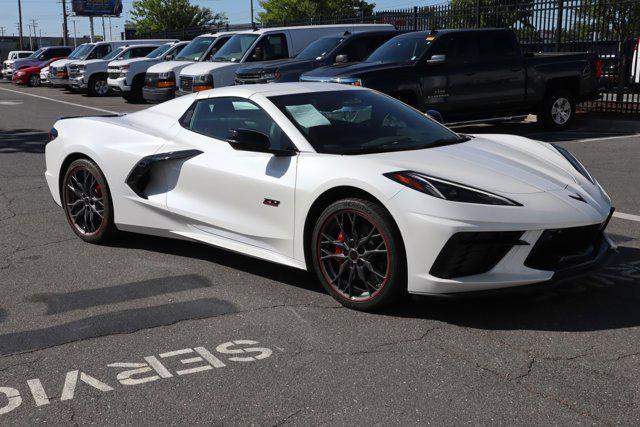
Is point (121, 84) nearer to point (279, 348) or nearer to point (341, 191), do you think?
point (341, 191)

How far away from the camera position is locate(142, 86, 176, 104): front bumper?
1934 cm

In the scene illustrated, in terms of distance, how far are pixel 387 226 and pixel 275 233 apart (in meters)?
0.92

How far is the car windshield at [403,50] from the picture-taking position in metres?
13.6

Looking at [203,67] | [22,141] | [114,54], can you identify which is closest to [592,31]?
[203,67]

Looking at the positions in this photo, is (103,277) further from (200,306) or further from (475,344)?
(475,344)

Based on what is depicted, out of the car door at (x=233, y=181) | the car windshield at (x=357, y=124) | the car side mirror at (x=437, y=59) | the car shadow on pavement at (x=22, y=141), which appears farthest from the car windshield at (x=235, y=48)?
the car windshield at (x=357, y=124)

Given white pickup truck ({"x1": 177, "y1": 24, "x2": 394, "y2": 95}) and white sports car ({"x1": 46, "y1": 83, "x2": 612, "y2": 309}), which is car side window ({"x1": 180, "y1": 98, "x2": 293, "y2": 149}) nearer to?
white sports car ({"x1": 46, "y1": 83, "x2": 612, "y2": 309})

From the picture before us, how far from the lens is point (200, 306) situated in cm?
498

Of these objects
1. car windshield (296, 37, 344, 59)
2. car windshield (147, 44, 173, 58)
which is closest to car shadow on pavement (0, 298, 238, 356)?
car windshield (296, 37, 344, 59)

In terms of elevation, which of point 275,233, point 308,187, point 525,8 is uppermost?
point 525,8

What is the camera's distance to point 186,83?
17703 millimetres

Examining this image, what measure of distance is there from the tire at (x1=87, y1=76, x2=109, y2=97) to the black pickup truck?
51.1 feet

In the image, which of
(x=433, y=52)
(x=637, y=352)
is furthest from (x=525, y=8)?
(x=637, y=352)

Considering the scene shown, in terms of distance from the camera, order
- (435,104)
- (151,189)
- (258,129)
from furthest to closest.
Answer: (435,104)
(151,189)
(258,129)
